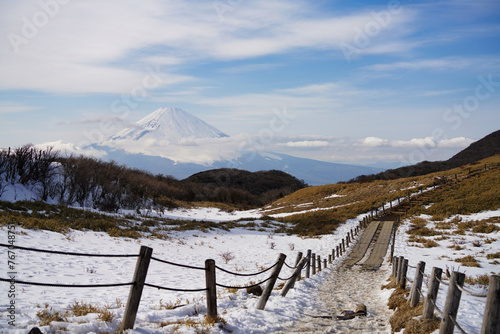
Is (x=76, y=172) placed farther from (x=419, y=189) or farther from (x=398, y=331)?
(x=419, y=189)

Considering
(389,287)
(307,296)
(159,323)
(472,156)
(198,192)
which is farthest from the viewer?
(472,156)

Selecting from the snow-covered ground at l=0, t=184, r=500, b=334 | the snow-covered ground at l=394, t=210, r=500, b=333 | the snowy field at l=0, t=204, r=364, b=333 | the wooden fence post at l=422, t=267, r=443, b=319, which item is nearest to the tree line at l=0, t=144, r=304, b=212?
the snow-covered ground at l=0, t=184, r=500, b=334

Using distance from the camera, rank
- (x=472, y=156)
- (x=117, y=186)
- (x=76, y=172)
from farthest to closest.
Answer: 1. (x=472, y=156)
2. (x=117, y=186)
3. (x=76, y=172)

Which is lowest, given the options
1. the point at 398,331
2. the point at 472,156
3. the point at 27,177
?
the point at 398,331

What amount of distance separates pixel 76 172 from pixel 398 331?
108ft

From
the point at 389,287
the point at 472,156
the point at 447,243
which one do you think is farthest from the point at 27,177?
the point at 472,156

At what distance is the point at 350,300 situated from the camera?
33.2 ft

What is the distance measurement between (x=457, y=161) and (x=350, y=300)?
101374 mm

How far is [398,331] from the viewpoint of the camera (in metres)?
6.67

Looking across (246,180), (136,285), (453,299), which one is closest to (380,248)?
(453,299)

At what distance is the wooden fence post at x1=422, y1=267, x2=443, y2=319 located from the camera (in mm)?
5996

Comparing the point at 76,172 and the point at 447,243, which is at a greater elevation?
the point at 76,172

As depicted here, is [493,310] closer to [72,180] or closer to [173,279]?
[173,279]

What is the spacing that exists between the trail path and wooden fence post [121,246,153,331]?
127 inches
